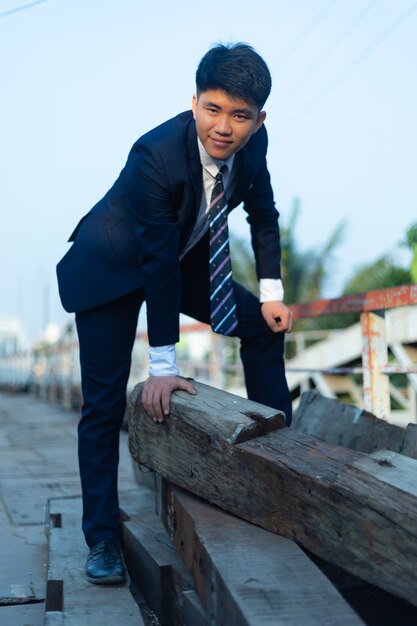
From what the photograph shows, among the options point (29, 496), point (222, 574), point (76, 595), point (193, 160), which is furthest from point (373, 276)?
point (222, 574)

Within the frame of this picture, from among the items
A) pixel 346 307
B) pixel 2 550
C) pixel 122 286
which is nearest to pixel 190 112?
pixel 122 286

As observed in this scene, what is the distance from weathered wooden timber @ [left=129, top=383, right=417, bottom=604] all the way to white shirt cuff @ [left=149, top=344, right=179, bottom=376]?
9 cm

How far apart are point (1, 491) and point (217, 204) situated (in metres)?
2.13

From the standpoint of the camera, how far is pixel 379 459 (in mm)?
1575

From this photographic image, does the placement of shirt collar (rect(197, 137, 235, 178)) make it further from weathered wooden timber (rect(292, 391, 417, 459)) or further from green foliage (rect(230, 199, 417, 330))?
green foliage (rect(230, 199, 417, 330))

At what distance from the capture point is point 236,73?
6.95 feet

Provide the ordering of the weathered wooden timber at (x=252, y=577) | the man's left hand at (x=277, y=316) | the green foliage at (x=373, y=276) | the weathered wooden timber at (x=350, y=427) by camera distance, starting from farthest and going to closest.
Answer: the green foliage at (x=373, y=276), the man's left hand at (x=277, y=316), the weathered wooden timber at (x=350, y=427), the weathered wooden timber at (x=252, y=577)

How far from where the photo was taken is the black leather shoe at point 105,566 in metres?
2.13

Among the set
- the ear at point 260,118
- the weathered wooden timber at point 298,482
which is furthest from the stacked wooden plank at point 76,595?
the ear at point 260,118

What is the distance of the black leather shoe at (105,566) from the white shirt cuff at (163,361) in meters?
0.52

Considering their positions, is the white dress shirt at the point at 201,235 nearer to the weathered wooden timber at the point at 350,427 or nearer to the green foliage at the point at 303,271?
the weathered wooden timber at the point at 350,427

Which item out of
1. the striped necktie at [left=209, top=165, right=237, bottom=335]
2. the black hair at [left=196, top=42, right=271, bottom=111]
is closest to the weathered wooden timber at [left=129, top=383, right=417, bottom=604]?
the striped necktie at [left=209, top=165, right=237, bottom=335]

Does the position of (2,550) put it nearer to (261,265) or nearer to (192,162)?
(261,265)

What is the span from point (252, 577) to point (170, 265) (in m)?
1.02
